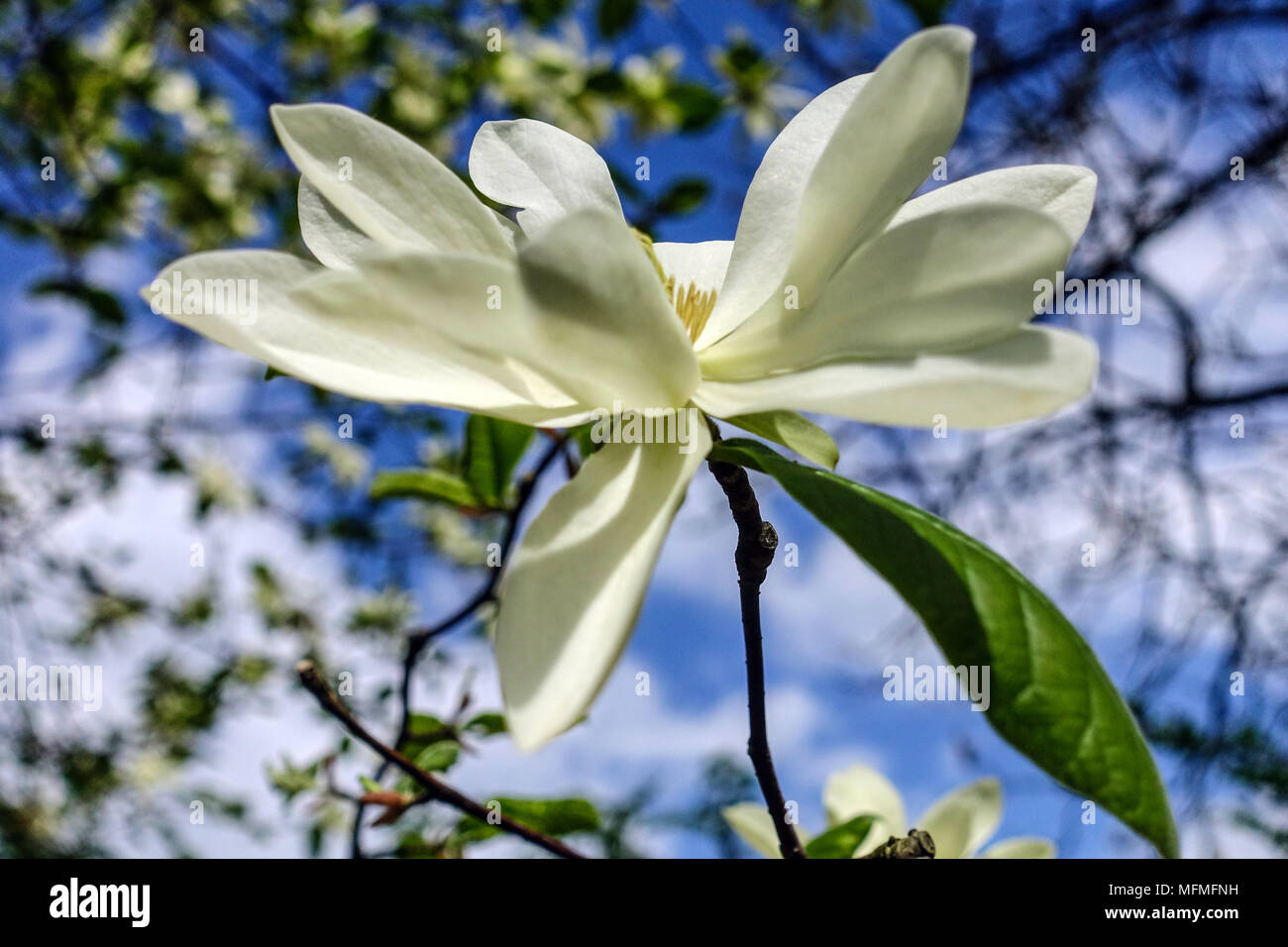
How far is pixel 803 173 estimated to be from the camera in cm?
55

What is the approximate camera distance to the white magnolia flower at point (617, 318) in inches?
15.2

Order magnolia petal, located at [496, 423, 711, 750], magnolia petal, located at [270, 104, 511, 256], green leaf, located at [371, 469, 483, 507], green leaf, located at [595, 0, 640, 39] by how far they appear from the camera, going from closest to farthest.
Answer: magnolia petal, located at [496, 423, 711, 750]
magnolia petal, located at [270, 104, 511, 256]
green leaf, located at [371, 469, 483, 507]
green leaf, located at [595, 0, 640, 39]

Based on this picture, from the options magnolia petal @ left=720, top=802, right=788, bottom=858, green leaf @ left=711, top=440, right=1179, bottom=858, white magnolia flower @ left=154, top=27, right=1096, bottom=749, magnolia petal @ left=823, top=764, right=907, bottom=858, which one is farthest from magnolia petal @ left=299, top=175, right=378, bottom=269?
magnolia petal @ left=823, top=764, right=907, bottom=858

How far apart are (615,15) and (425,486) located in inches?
48.2

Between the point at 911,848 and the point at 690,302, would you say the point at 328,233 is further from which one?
the point at 911,848

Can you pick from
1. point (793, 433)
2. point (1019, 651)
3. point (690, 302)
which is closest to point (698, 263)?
point (690, 302)

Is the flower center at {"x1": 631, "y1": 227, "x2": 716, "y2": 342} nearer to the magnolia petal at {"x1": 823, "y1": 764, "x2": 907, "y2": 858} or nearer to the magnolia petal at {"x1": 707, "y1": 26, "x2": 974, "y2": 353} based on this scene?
the magnolia petal at {"x1": 707, "y1": 26, "x2": 974, "y2": 353}

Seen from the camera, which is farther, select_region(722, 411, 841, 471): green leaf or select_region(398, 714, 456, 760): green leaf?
select_region(398, 714, 456, 760): green leaf

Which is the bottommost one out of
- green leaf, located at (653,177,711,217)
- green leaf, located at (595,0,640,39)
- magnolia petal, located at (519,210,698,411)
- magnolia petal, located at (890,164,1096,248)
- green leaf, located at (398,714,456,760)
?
green leaf, located at (398,714,456,760)

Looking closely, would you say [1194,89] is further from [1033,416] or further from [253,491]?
[253,491]

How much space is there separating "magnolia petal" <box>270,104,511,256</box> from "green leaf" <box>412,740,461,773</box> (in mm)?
498

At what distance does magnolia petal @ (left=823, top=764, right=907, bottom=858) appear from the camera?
38.9 inches

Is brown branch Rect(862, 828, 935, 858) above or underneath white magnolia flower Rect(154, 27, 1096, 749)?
underneath
